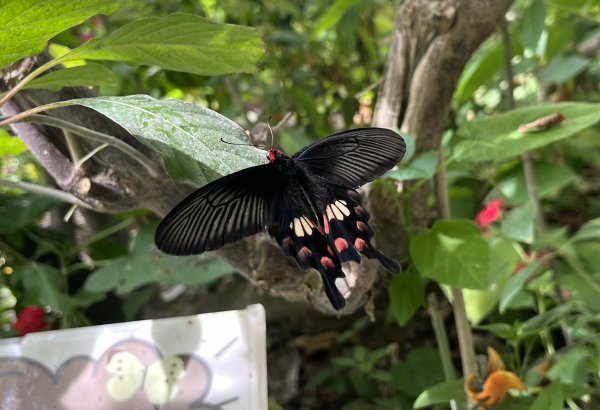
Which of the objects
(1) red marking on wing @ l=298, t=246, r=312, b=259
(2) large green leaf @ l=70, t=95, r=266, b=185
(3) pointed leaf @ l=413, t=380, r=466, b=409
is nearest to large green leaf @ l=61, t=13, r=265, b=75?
(2) large green leaf @ l=70, t=95, r=266, b=185

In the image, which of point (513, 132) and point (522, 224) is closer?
point (513, 132)

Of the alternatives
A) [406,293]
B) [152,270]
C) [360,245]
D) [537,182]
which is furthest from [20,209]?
[537,182]

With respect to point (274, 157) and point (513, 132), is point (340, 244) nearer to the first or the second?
point (274, 157)

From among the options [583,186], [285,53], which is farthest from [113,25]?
[583,186]

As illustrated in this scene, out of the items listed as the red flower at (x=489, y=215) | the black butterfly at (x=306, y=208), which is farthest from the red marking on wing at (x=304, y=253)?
the red flower at (x=489, y=215)

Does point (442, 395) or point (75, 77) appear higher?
point (75, 77)

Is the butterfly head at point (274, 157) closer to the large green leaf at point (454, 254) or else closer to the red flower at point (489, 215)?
the large green leaf at point (454, 254)
